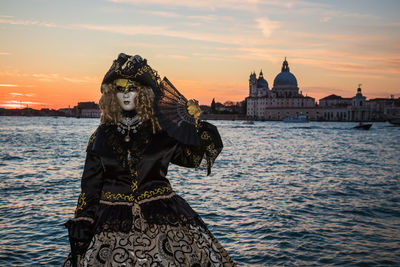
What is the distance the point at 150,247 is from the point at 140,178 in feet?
1.45

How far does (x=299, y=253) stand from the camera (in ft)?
21.7

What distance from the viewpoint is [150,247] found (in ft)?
7.80

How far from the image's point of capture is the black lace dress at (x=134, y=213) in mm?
2381

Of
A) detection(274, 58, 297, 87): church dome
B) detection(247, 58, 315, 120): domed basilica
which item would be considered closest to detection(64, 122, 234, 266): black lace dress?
detection(247, 58, 315, 120): domed basilica

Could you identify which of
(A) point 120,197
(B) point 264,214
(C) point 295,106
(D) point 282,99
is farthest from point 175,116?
(C) point 295,106

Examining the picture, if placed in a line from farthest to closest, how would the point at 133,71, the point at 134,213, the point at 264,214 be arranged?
the point at 264,214 → the point at 133,71 → the point at 134,213

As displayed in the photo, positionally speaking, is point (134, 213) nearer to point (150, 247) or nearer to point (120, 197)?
point (120, 197)

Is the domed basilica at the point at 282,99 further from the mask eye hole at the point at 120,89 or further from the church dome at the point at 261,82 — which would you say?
the mask eye hole at the point at 120,89

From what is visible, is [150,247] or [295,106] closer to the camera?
[150,247]

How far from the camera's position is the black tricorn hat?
266cm

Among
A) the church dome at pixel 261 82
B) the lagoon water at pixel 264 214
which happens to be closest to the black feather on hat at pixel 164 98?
the lagoon water at pixel 264 214

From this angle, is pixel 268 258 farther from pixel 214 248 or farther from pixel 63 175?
pixel 63 175

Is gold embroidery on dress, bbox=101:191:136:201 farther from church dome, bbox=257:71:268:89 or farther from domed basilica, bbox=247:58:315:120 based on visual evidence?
church dome, bbox=257:71:268:89

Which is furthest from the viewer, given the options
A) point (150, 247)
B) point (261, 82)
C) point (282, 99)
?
point (261, 82)
